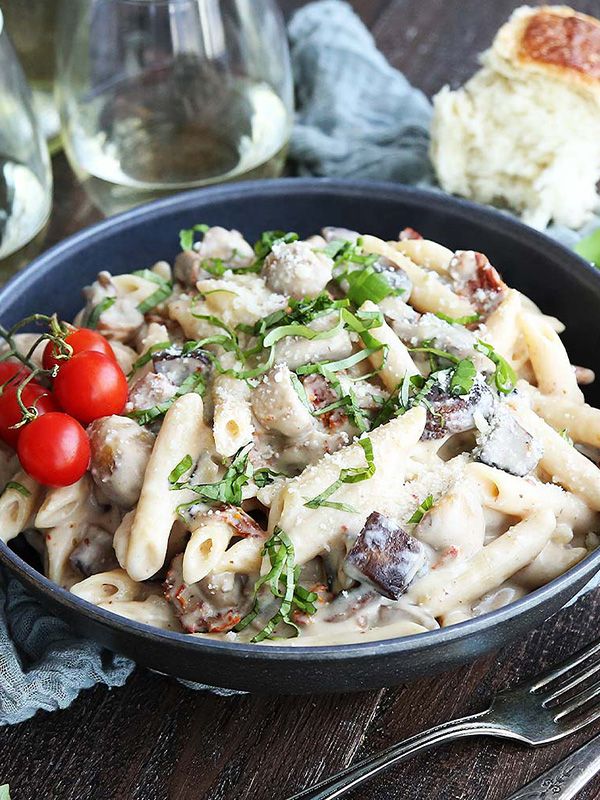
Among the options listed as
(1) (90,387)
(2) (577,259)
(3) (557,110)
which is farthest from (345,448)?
(3) (557,110)

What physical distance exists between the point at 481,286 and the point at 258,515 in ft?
2.35

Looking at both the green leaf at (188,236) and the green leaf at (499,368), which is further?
the green leaf at (188,236)

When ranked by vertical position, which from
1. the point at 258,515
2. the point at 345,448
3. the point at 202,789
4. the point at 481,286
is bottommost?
the point at 202,789

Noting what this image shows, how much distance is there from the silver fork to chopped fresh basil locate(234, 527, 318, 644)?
0.89 feet

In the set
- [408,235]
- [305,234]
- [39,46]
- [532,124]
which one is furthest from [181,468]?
[39,46]

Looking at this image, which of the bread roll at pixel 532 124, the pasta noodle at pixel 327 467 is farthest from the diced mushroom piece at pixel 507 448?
the bread roll at pixel 532 124

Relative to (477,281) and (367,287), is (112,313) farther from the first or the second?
(477,281)

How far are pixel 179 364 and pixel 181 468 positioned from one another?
267mm

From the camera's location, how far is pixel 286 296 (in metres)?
2.11

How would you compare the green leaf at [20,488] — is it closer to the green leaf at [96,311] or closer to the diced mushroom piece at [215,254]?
the green leaf at [96,311]

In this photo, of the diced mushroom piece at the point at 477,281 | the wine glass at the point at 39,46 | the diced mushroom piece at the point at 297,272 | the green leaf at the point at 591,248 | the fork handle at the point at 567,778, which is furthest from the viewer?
the wine glass at the point at 39,46

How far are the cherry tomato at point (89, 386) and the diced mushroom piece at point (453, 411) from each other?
1.92ft

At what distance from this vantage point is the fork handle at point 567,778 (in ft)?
5.63

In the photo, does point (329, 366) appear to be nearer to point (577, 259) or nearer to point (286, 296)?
point (286, 296)
